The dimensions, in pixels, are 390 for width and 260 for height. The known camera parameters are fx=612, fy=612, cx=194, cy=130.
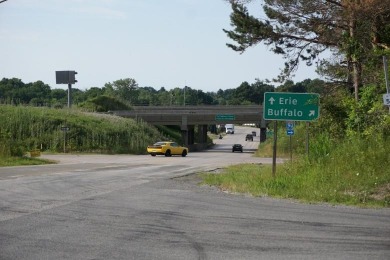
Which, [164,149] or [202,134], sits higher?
[202,134]

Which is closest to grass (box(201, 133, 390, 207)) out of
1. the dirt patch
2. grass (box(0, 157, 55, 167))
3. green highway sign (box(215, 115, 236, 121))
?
the dirt patch

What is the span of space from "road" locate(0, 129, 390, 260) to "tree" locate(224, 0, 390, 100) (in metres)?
9.83

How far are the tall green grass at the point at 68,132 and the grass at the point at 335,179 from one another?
46.6m

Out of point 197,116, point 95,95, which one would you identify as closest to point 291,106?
point 197,116

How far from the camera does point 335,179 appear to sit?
57.6 ft

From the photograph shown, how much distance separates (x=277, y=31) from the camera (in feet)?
90.0

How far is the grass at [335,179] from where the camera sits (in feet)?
51.6

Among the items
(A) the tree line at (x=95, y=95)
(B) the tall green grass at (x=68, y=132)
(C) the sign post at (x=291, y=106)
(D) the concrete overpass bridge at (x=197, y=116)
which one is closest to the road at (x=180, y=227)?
(C) the sign post at (x=291, y=106)

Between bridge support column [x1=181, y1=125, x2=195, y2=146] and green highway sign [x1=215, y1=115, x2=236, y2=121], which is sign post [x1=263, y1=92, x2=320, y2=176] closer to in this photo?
green highway sign [x1=215, y1=115, x2=236, y2=121]

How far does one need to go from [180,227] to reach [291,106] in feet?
37.9

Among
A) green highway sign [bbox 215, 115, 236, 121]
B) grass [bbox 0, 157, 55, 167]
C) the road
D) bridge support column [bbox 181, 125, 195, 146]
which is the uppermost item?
green highway sign [bbox 215, 115, 236, 121]

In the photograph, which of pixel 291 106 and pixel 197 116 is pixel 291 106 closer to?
pixel 291 106

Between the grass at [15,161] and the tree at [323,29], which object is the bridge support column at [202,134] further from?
the tree at [323,29]

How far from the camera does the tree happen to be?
2265 cm
